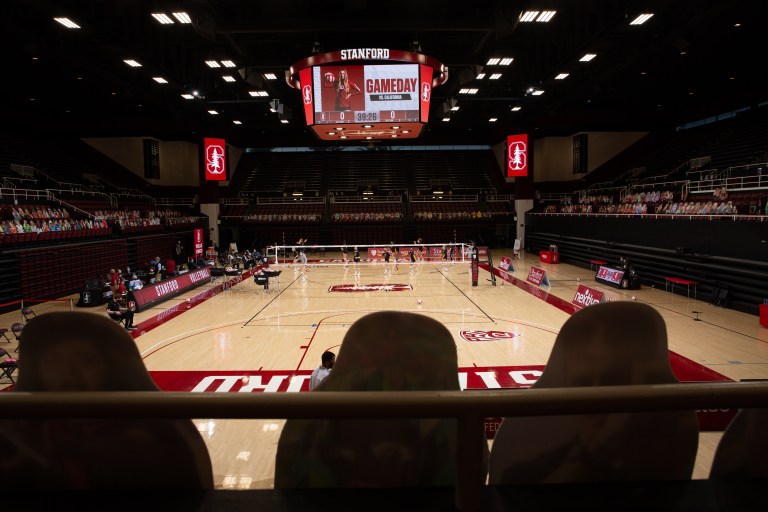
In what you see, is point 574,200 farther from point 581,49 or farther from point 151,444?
point 151,444

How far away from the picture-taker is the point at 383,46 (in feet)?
65.0

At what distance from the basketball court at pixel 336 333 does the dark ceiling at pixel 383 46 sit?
9392mm

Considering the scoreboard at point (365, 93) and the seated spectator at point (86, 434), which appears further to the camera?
the scoreboard at point (365, 93)

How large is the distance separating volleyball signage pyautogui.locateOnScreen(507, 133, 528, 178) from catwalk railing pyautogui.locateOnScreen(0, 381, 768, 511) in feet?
102

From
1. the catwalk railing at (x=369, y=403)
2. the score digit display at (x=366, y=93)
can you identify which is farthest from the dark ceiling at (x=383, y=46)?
the catwalk railing at (x=369, y=403)

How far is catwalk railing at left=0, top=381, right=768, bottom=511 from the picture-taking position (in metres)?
1.19

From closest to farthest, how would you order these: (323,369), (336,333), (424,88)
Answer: (323,369), (336,333), (424,88)

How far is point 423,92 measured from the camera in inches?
660

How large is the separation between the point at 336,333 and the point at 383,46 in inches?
520

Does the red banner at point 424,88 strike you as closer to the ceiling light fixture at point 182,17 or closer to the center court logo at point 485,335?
the ceiling light fixture at point 182,17

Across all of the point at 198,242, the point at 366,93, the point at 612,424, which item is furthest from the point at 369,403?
the point at 198,242

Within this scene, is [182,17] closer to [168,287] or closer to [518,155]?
[168,287]

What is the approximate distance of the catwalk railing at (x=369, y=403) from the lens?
46.9 inches

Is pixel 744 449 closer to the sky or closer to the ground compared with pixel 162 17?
closer to the ground
